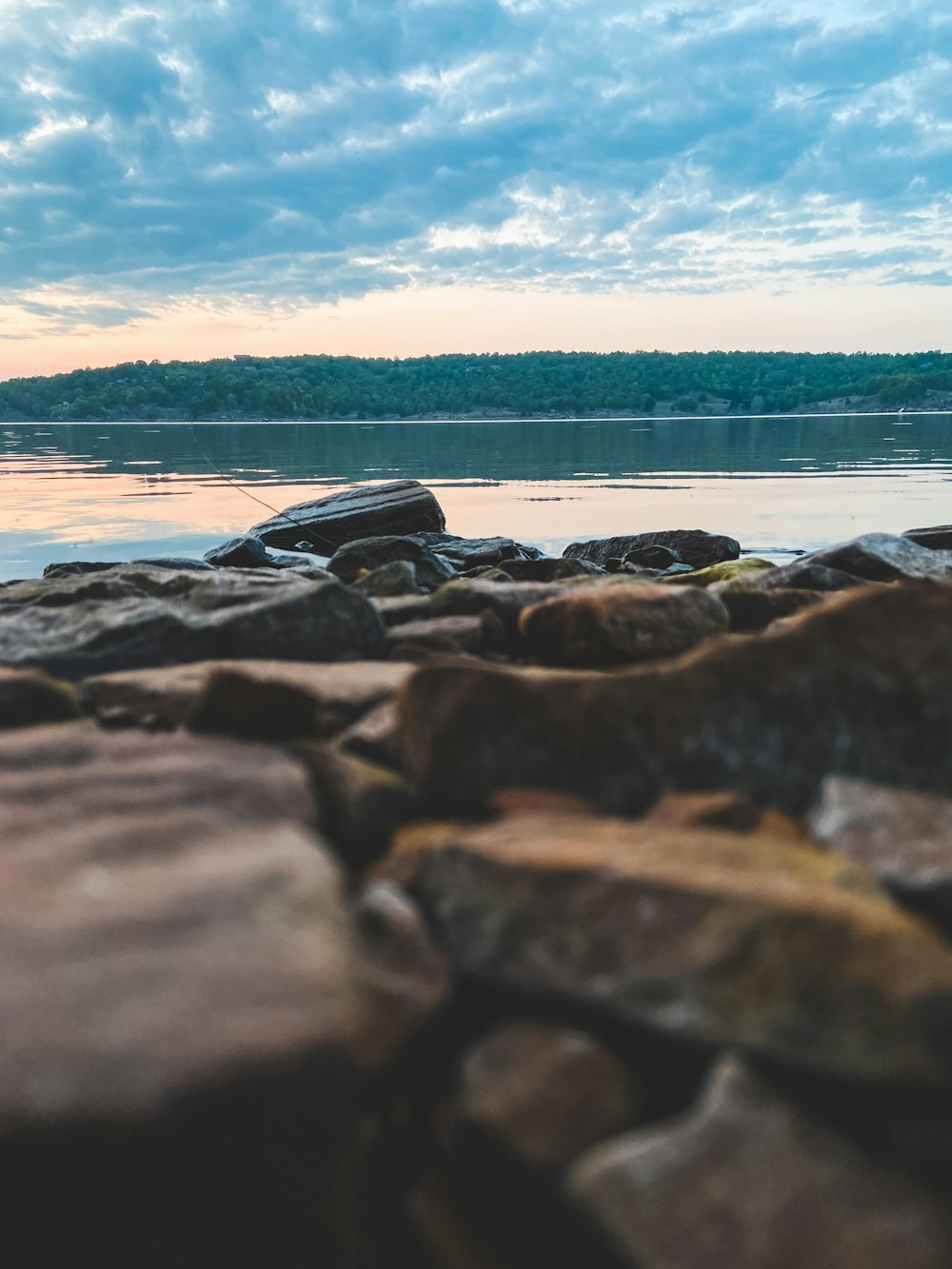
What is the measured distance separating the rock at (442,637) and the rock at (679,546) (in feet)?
27.9

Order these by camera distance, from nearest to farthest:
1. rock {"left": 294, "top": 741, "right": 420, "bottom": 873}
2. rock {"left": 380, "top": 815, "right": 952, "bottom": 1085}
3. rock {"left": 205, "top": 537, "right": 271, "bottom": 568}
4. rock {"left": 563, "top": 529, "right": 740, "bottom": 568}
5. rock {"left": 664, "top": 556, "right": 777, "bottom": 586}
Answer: rock {"left": 380, "top": 815, "right": 952, "bottom": 1085} < rock {"left": 294, "top": 741, "right": 420, "bottom": 873} < rock {"left": 664, "top": 556, "right": 777, "bottom": 586} < rock {"left": 205, "top": 537, "right": 271, "bottom": 568} < rock {"left": 563, "top": 529, "right": 740, "bottom": 568}

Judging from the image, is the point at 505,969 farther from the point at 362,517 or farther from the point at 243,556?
the point at 362,517

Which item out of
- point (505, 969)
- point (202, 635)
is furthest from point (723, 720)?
point (202, 635)

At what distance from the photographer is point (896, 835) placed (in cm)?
227

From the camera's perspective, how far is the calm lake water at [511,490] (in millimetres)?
16281

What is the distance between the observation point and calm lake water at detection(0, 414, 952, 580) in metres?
16.3

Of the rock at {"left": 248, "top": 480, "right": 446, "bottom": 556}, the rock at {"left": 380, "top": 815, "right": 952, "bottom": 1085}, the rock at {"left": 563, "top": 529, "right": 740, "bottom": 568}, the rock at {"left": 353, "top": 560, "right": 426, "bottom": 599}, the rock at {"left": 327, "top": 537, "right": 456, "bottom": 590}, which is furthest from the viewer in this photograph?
the rock at {"left": 248, "top": 480, "right": 446, "bottom": 556}

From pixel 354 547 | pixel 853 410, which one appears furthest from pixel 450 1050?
pixel 853 410

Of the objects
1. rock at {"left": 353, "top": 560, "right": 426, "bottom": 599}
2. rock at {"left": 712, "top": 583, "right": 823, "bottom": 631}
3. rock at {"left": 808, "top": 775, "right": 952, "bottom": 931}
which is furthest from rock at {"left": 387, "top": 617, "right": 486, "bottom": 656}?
rock at {"left": 808, "top": 775, "right": 952, "bottom": 931}

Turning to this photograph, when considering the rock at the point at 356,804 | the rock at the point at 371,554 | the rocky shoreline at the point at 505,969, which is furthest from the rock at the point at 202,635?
the rock at the point at 371,554

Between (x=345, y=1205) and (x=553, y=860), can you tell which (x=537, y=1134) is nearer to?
(x=345, y=1205)

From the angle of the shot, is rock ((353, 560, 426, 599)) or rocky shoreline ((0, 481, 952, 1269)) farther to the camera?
rock ((353, 560, 426, 599))

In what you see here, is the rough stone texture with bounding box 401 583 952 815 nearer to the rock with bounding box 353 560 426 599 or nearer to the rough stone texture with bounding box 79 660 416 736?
the rough stone texture with bounding box 79 660 416 736

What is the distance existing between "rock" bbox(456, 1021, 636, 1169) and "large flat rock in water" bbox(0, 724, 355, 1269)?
32cm
